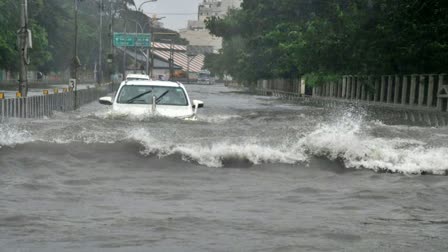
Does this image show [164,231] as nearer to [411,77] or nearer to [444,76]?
[444,76]

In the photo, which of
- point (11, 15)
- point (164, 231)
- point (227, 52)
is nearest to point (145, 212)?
point (164, 231)

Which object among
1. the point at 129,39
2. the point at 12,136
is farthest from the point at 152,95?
the point at 129,39

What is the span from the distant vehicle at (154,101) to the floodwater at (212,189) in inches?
13.2

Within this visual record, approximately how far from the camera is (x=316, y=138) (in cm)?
1261

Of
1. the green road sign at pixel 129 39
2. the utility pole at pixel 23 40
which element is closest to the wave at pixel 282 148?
the utility pole at pixel 23 40

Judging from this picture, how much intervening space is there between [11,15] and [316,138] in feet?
161

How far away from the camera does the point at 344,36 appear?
42.5 metres

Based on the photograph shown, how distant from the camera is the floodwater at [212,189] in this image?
6.79 meters

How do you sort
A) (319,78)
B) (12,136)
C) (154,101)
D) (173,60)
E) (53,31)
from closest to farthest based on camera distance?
(12,136) → (154,101) → (319,78) → (53,31) → (173,60)

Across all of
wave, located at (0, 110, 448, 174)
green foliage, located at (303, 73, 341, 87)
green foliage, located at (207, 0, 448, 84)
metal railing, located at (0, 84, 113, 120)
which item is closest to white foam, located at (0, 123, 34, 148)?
wave, located at (0, 110, 448, 174)

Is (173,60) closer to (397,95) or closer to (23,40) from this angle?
(397,95)

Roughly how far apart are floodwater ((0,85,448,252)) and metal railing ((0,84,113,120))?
4.04m

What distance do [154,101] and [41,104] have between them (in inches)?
412

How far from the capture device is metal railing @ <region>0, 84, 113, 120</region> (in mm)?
19616
